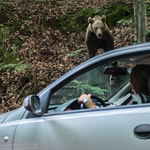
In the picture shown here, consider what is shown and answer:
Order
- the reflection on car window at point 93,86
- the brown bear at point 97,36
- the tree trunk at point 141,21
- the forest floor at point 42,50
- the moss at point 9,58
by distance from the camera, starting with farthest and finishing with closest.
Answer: the moss at point 9,58 < the forest floor at point 42,50 < the tree trunk at point 141,21 < the brown bear at point 97,36 < the reflection on car window at point 93,86

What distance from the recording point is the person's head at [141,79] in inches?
77.9

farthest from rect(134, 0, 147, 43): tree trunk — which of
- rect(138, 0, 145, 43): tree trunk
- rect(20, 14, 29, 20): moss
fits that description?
rect(20, 14, 29, 20): moss

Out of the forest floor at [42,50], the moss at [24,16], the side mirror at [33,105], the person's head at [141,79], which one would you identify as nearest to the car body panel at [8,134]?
the side mirror at [33,105]

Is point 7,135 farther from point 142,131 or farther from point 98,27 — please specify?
point 98,27

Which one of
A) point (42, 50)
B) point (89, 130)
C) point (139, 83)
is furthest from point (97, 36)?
point (89, 130)

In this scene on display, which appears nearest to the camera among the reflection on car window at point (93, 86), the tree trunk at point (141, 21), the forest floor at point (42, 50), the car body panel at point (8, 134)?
the car body panel at point (8, 134)

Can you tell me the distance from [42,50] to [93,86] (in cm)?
691

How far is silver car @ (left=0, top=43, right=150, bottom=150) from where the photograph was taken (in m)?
1.55

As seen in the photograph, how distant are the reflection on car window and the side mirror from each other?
0.18 m

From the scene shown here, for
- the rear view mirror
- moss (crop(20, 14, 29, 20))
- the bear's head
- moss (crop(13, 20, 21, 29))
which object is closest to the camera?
the rear view mirror

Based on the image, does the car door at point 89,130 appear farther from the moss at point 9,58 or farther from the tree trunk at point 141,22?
the moss at point 9,58

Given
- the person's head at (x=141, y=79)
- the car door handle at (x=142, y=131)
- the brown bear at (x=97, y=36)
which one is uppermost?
the brown bear at (x=97, y=36)

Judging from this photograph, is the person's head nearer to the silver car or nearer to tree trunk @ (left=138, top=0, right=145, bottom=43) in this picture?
the silver car

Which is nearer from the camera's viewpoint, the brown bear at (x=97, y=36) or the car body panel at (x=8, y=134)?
the car body panel at (x=8, y=134)
